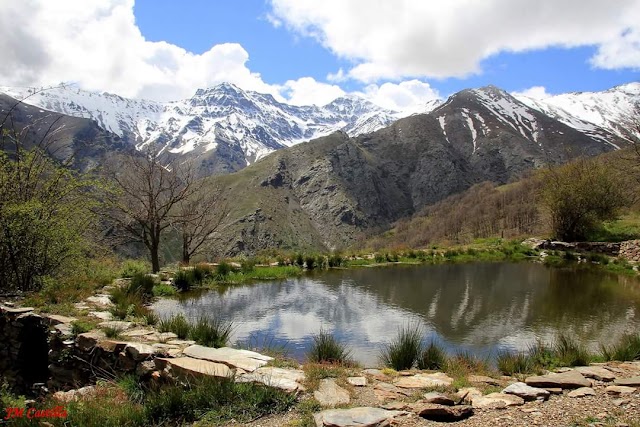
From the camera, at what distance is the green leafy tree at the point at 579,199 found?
26469 millimetres

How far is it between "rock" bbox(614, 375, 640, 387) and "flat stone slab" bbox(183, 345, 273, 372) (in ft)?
16.5

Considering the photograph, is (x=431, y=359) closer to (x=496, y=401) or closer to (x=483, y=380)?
(x=483, y=380)

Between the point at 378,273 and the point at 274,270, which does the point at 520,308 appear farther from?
the point at 274,270

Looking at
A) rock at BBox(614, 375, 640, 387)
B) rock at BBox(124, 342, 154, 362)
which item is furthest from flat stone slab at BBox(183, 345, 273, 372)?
rock at BBox(614, 375, 640, 387)

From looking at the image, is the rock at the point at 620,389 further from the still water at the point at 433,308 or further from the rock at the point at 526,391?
the still water at the point at 433,308

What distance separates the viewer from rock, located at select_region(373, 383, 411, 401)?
→ 6043 millimetres

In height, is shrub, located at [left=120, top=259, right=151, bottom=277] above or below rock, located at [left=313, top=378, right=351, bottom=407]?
above

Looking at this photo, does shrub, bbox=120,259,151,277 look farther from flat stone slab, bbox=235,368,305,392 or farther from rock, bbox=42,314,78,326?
flat stone slab, bbox=235,368,305,392

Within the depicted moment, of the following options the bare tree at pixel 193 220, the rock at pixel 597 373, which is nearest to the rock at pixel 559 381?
the rock at pixel 597 373

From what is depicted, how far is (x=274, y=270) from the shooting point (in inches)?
773

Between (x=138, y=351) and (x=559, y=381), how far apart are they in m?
6.58

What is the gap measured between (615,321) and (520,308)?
233cm

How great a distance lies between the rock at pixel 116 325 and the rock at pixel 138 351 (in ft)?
3.76

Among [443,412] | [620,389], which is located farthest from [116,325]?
[620,389]
